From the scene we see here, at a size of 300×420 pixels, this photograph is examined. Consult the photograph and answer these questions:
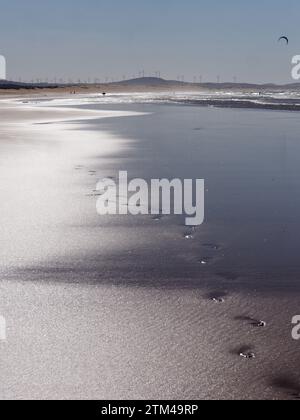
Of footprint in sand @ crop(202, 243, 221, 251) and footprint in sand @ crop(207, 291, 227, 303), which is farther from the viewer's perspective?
footprint in sand @ crop(202, 243, 221, 251)

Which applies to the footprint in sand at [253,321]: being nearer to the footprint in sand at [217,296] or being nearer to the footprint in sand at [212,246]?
the footprint in sand at [217,296]

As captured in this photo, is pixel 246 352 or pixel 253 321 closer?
pixel 246 352

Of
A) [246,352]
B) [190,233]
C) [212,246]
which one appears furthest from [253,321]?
[190,233]

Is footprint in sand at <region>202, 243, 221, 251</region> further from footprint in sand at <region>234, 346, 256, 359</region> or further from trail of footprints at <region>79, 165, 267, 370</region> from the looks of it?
footprint in sand at <region>234, 346, 256, 359</region>

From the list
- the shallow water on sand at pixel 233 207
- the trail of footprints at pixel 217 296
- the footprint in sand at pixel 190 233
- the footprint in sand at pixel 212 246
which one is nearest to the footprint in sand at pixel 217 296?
the trail of footprints at pixel 217 296

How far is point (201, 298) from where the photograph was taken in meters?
6.02

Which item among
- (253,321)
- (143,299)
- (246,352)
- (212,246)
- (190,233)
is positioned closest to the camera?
(246,352)

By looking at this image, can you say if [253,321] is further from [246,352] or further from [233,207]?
[233,207]

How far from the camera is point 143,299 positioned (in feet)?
19.7

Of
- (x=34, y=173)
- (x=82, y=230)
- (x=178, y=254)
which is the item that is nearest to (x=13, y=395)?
(x=178, y=254)

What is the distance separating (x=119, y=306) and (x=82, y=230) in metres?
3.05

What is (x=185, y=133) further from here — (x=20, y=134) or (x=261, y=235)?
(x=261, y=235)

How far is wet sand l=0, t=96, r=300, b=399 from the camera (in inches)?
175

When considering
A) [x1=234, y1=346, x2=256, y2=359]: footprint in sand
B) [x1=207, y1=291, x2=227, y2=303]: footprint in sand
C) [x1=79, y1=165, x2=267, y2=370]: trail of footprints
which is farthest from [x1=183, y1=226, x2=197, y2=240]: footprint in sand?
[x1=234, y1=346, x2=256, y2=359]: footprint in sand
